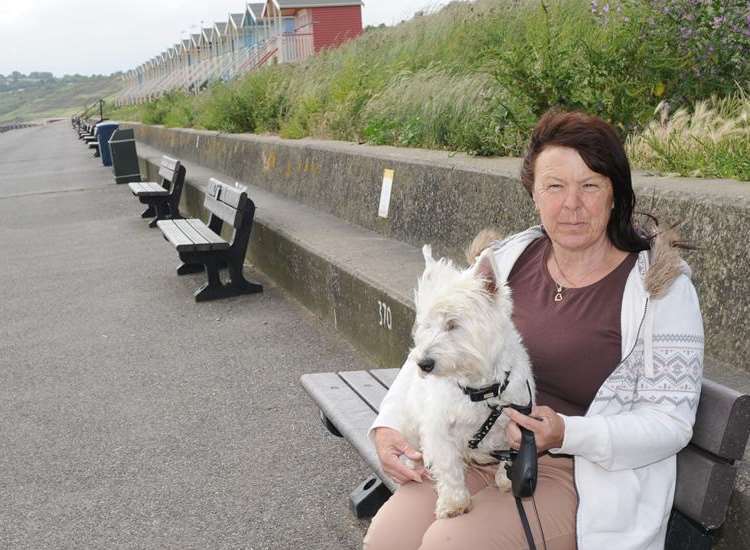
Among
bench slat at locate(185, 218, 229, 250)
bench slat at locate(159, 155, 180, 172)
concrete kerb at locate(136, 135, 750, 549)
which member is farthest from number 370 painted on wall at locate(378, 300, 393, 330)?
bench slat at locate(159, 155, 180, 172)

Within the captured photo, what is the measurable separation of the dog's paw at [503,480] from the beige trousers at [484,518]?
2 centimetres

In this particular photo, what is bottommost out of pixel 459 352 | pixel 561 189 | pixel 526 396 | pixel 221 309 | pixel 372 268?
pixel 221 309

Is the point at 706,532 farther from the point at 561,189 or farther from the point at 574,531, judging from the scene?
the point at 561,189

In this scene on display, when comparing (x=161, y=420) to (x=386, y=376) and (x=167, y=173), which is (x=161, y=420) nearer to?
(x=386, y=376)

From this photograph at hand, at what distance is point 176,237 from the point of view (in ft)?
29.0

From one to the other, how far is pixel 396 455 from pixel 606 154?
4.08 feet

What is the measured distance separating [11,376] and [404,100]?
16.7 ft

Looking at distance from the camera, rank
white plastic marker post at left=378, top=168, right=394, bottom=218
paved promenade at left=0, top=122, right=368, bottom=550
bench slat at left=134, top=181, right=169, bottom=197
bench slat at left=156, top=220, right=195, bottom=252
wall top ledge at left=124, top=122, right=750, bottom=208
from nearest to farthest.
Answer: wall top ledge at left=124, top=122, right=750, bottom=208
paved promenade at left=0, top=122, right=368, bottom=550
white plastic marker post at left=378, top=168, right=394, bottom=218
bench slat at left=156, top=220, right=195, bottom=252
bench slat at left=134, top=181, right=169, bottom=197

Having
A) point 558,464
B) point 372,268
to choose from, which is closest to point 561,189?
point 558,464

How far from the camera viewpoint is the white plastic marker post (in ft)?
24.9

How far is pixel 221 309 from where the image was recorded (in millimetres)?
8305

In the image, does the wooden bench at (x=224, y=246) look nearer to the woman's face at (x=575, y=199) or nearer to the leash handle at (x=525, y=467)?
the woman's face at (x=575, y=199)

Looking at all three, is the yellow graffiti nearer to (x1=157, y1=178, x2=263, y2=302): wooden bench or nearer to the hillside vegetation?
the hillside vegetation

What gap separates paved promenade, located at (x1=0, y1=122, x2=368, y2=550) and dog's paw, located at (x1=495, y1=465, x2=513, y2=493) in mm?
1298
